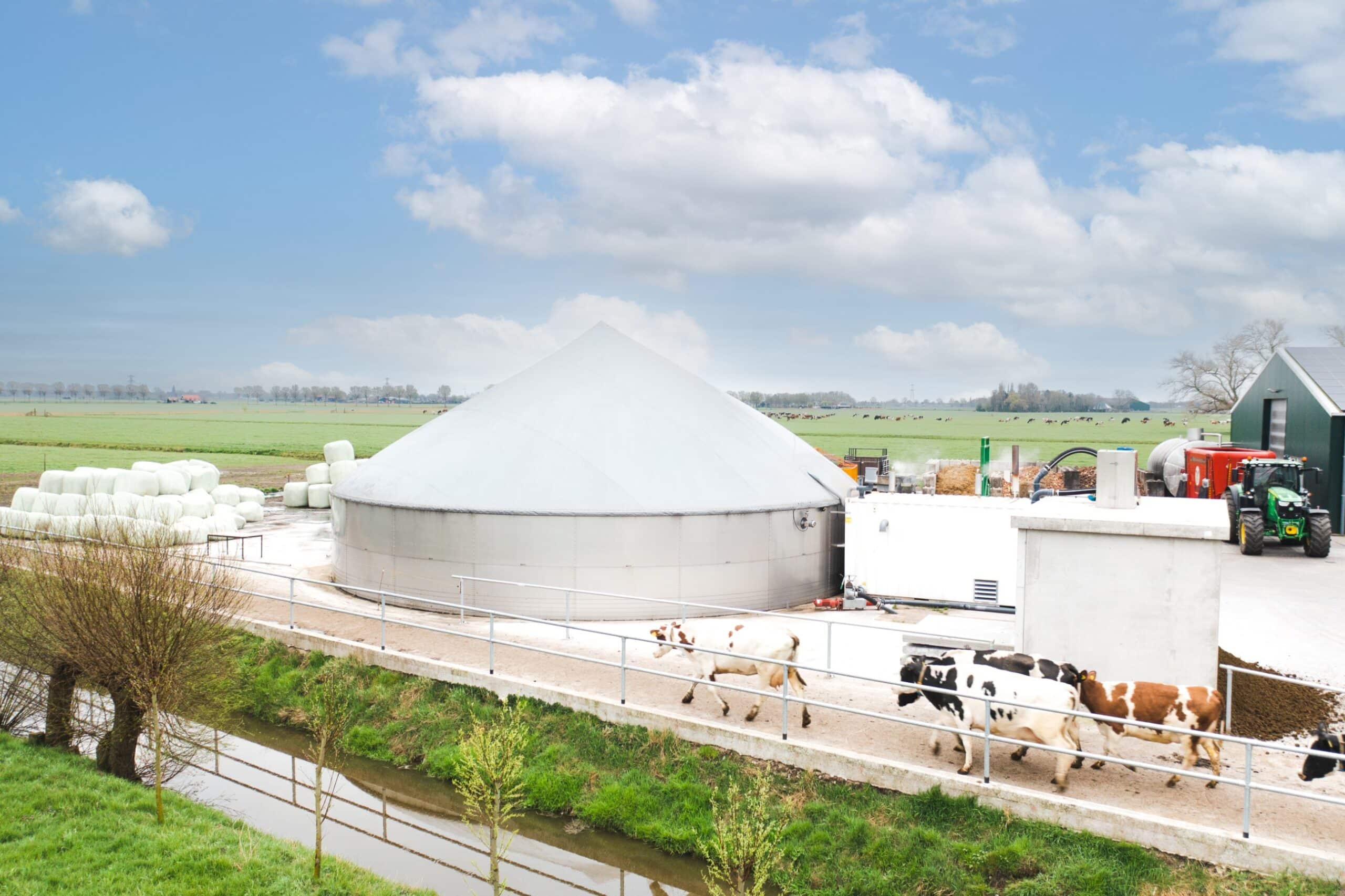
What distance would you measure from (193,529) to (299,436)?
4071 inches

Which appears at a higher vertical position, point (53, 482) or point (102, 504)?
point (53, 482)

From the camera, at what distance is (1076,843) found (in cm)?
1068

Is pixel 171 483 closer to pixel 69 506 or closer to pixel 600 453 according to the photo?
pixel 69 506

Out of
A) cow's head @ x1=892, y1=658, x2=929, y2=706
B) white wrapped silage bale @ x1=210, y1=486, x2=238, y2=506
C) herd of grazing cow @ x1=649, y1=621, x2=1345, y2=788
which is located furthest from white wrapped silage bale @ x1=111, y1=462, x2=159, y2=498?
cow's head @ x1=892, y1=658, x2=929, y2=706

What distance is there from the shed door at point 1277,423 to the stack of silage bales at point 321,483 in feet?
134

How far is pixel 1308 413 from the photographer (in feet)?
116

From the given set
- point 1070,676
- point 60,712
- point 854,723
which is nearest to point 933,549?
point 854,723

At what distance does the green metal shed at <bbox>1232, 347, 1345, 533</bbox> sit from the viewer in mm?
33219

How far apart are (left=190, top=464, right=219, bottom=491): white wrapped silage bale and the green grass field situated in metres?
30.1

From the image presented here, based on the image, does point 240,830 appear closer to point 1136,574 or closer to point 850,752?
point 850,752

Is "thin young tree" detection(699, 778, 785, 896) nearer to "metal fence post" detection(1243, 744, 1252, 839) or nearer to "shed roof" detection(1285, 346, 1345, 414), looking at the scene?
"metal fence post" detection(1243, 744, 1252, 839)

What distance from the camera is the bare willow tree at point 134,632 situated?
14.5 m

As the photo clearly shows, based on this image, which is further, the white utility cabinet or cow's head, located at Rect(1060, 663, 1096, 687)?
the white utility cabinet

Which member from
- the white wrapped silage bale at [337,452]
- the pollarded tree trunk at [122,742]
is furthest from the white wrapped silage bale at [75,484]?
the pollarded tree trunk at [122,742]
